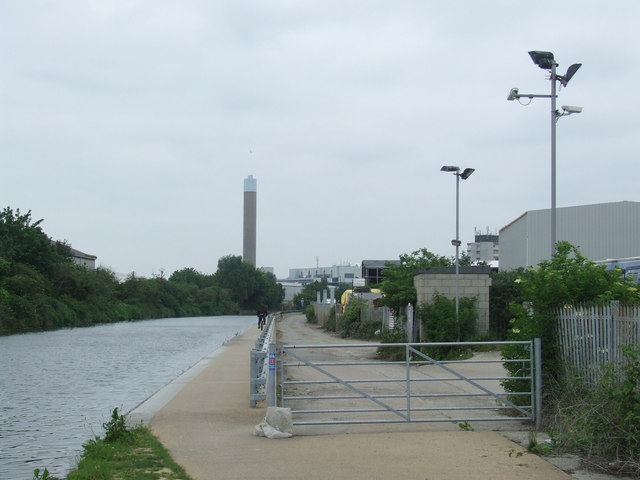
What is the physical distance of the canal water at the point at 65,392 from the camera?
1173 centimetres

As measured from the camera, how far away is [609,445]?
940 cm

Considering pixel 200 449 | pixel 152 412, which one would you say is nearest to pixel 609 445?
pixel 200 449

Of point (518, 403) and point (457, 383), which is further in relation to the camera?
point (457, 383)

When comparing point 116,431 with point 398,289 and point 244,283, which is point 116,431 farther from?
point 244,283

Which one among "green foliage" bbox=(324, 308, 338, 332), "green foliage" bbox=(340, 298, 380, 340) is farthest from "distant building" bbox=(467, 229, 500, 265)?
"green foliage" bbox=(340, 298, 380, 340)

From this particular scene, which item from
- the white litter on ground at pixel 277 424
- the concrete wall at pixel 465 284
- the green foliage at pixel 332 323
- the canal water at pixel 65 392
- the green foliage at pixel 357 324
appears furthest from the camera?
the green foliage at pixel 332 323

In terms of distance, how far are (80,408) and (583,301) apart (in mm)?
10563

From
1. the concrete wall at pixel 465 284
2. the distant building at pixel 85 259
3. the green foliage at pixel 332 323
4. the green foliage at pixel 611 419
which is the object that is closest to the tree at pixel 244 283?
the distant building at pixel 85 259

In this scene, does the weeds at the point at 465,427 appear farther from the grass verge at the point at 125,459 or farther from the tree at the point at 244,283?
the tree at the point at 244,283

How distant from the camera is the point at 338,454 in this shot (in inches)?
400

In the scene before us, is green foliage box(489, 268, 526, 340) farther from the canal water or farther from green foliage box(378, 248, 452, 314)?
the canal water

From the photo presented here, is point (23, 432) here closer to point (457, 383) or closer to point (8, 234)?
point (457, 383)

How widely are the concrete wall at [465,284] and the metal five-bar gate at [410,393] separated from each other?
507 cm

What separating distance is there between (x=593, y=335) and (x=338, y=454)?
4.09 m
